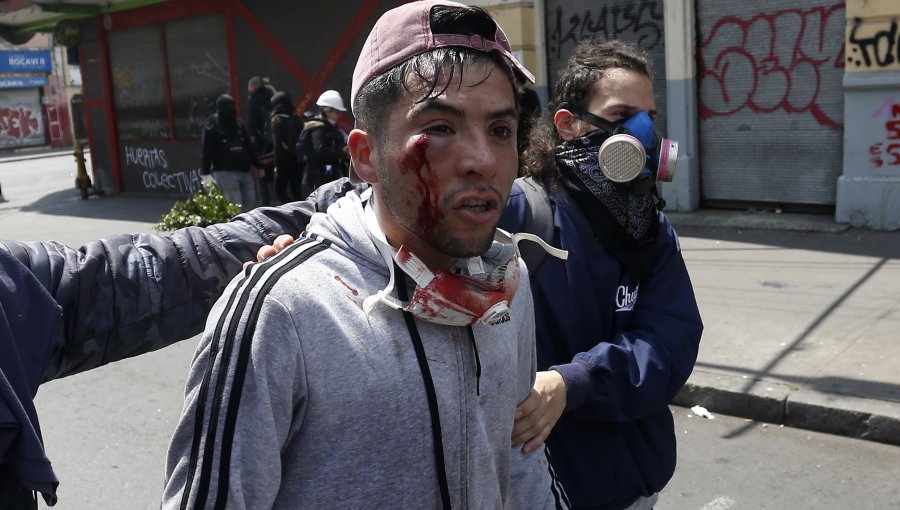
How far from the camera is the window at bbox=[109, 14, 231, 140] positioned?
661 inches

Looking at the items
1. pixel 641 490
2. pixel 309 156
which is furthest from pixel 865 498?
pixel 309 156

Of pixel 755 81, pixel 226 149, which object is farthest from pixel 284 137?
pixel 755 81

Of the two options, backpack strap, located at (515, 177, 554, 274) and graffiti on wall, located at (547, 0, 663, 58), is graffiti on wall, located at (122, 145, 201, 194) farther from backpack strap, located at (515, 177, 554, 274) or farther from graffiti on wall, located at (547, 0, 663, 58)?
backpack strap, located at (515, 177, 554, 274)

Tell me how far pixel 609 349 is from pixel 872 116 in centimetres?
802

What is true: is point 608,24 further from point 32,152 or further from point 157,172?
point 32,152

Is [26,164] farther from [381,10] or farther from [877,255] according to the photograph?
[877,255]

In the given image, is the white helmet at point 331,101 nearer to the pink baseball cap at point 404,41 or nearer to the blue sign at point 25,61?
the pink baseball cap at point 404,41

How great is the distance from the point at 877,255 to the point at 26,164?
98.1 ft

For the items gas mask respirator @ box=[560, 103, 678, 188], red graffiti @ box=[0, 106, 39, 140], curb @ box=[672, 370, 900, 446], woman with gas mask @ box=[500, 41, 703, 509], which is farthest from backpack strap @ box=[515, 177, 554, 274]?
red graffiti @ box=[0, 106, 39, 140]

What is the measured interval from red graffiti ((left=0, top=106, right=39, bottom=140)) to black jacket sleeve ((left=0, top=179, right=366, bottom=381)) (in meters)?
43.0

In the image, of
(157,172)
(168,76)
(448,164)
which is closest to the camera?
(448,164)

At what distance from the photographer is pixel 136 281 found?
6.26 feet

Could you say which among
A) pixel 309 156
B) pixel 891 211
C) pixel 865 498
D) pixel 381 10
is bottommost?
pixel 865 498

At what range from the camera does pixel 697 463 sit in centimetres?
489
